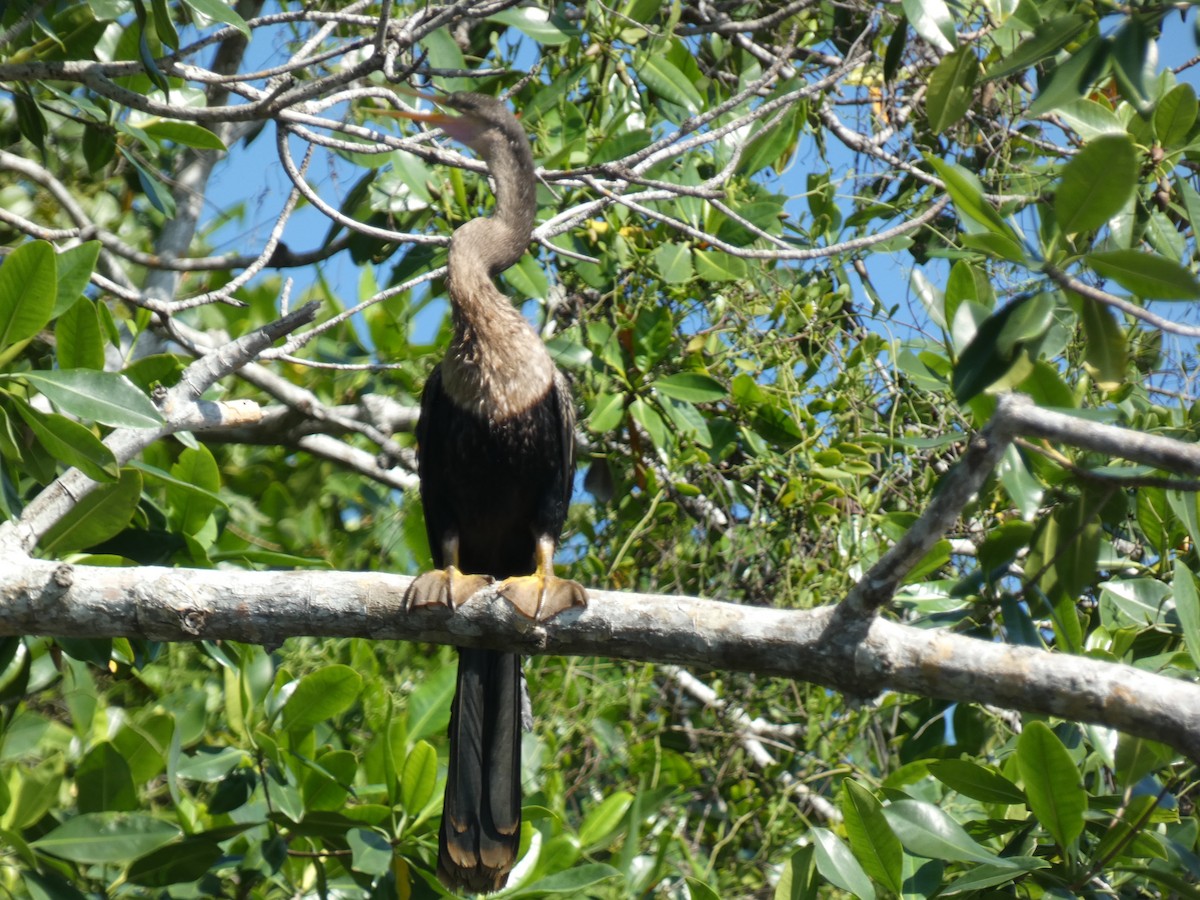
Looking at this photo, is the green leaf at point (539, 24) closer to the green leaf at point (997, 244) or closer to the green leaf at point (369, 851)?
the green leaf at point (997, 244)

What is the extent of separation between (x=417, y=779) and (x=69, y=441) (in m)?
1.18

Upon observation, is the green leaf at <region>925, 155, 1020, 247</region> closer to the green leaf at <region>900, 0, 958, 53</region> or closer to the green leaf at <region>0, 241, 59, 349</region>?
the green leaf at <region>900, 0, 958, 53</region>

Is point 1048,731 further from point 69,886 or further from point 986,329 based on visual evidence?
A: point 69,886

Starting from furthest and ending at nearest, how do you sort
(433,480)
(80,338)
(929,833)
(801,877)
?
(433,480)
(80,338)
(801,877)
(929,833)

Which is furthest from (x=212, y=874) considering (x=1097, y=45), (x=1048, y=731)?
(x=1097, y=45)

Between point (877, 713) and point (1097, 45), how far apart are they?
213 cm

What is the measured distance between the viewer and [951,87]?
2.87 metres

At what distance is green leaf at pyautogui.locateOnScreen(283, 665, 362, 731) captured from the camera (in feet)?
9.88

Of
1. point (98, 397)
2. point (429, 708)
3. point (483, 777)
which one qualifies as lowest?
point (483, 777)

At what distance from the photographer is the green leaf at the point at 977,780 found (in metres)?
2.32

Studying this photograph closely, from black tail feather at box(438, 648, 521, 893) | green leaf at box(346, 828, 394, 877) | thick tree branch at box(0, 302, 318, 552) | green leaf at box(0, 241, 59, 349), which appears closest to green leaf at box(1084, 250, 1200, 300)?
thick tree branch at box(0, 302, 318, 552)

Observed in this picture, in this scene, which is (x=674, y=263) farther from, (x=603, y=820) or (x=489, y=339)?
(x=603, y=820)

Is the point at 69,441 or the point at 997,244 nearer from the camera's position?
the point at 997,244

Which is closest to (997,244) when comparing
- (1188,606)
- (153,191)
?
(1188,606)
